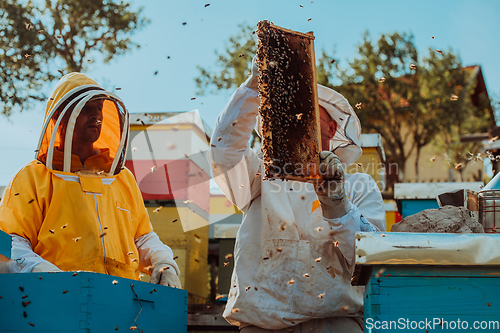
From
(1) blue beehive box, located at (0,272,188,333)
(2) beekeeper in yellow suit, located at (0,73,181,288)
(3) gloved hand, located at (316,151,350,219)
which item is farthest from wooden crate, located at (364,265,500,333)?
(2) beekeeper in yellow suit, located at (0,73,181,288)

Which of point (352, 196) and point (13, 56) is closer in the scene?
point (352, 196)

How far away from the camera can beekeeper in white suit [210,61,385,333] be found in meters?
2.22

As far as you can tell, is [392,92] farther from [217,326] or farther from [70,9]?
[217,326]

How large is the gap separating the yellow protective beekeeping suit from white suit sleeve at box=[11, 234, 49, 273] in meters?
0.05

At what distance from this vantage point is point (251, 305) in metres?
2.24

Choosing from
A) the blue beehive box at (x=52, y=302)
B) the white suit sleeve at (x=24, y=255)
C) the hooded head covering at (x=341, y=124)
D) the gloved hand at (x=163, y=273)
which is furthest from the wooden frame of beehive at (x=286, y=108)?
the white suit sleeve at (x=24, y=255)

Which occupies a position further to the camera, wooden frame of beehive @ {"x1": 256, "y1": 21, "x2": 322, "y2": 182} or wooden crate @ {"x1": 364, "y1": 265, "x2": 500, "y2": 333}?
wooden frame of beehive @ {"x1": 256, "y1": 21, "x2": 322, "y2": 182}

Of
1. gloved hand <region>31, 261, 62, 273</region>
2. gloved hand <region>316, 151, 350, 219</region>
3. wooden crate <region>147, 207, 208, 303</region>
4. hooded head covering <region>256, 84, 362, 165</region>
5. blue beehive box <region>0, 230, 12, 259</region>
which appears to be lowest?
wooden crate <region>147, 207, 208, 303</region>

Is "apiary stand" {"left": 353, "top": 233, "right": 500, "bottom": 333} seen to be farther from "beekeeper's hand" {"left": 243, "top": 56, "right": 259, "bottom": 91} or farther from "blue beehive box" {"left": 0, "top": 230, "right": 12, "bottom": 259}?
"blue beehive box" {"left": 0, "top": 230, "right": 12, "bottom": 259}

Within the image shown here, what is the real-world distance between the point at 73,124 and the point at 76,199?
464 mm

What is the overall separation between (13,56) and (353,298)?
12.5 m

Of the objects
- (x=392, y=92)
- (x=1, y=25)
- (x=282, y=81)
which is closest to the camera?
(x=282, y=81)

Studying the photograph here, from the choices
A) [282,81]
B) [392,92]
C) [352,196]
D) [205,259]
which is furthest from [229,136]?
[392,92]

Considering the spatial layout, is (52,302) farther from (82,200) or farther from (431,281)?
(431,281)
